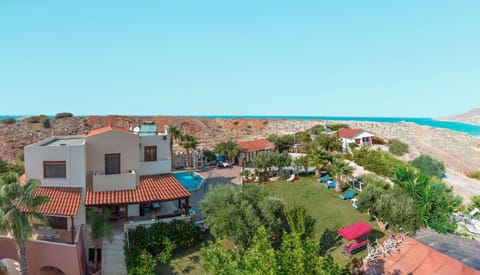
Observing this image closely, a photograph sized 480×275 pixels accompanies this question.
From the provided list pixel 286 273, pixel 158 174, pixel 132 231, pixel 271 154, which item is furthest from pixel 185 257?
pixel 271 154

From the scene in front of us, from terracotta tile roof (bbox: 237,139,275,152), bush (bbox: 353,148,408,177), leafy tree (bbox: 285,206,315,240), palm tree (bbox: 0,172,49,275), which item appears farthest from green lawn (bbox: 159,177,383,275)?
terracotta tile roof (bbox: 237,139,275,152)

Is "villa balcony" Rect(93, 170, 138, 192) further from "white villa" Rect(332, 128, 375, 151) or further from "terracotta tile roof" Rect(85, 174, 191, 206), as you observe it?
"white villa" Rect(332, 128, 375, 151)

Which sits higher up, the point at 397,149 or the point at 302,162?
the point at 302,162

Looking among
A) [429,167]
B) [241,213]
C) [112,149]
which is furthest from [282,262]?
[429,167]

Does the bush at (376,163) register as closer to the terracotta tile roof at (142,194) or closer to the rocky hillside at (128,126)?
the terracotta tile roof at (142,194)

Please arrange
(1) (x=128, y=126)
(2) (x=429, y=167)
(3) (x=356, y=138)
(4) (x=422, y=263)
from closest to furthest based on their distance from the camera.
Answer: (4) (x=422, y=263) < (2) (x=429, y=167) < (3) (x=356, y=138) < (1) (x=128, y=126)

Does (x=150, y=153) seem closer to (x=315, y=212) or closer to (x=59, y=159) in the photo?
(x=59, y=159)
